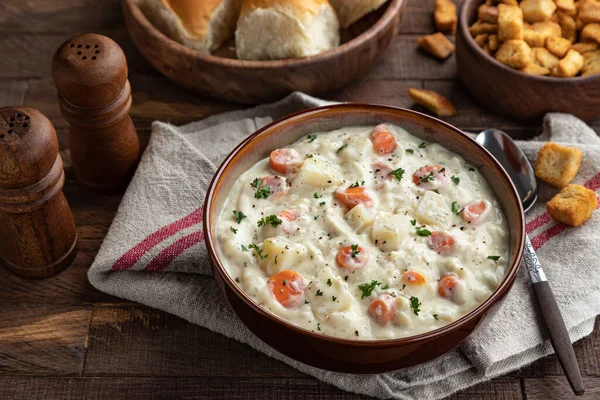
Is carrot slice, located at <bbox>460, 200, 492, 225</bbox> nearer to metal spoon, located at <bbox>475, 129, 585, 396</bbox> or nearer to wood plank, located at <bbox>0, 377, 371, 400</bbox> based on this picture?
metal spoon, located at <bbox>475, 129, 585, 396</bbox>

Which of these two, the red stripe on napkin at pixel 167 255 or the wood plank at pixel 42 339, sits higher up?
the red stripe on napkin at pixel 167 255

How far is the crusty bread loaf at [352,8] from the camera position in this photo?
4203 millimetres

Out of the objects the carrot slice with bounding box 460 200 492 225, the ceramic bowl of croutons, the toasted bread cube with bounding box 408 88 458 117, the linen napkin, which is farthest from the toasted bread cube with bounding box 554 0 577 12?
the carrot slice with bounding box 460 200 492 225

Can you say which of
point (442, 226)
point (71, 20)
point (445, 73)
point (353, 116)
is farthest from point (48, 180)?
point (445, 73)

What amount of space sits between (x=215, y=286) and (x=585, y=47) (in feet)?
7.83

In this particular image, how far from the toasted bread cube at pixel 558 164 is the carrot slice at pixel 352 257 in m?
1.23

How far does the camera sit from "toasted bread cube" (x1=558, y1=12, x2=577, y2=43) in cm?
417

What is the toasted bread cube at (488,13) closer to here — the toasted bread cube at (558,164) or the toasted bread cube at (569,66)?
the toasted bread cube at (569,66)

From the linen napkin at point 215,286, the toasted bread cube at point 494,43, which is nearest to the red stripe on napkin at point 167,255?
the linen napkin at point 215,286

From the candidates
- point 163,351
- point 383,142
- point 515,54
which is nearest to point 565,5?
point 515,54

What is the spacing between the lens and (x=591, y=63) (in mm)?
4031

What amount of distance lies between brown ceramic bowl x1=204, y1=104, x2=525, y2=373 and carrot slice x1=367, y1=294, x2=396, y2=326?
0.47 ft

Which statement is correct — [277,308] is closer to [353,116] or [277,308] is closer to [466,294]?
[466,294]

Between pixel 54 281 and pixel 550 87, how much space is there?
2647 mm
